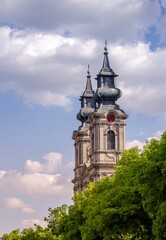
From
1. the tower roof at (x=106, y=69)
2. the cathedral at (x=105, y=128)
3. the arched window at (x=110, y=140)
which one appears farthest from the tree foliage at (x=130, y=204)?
the tower roof at (x=106, y=69)

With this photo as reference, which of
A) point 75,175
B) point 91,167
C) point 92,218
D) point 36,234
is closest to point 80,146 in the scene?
point 75,175

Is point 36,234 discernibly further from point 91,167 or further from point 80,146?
point 80,146

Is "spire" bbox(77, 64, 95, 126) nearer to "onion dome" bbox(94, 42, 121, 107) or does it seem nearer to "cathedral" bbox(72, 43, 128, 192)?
→ "cathedral" bbox(72, 43, 128, 192)

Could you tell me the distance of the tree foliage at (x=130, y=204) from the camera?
49.4m

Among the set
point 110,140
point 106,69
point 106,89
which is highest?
point 106,69

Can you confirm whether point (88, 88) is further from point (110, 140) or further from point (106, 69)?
point (110, 140)

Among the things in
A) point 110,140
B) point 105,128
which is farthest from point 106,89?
point 110,140

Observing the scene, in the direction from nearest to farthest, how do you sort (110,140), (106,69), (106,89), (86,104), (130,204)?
(130,204) < (110,140) < (106,89) < (106,69) < (86,104)

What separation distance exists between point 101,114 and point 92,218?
7164 cm

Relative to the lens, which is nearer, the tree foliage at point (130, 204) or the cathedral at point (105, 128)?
the tree foliage at point (130, 204)

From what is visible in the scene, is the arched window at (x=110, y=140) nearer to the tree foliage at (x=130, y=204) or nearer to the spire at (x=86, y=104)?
the spire at (x=86, y=104)

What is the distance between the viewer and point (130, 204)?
198 ft

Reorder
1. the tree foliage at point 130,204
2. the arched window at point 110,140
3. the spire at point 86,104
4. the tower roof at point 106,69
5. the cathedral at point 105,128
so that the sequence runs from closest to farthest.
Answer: the tree foliage at point 130,204 → the cathedral at point 105,128 → the arched window at point 110,140 → the tower roof at point 106,69 → the spire at point 86,104

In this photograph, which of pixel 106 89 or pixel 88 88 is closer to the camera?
pixel 106 89
